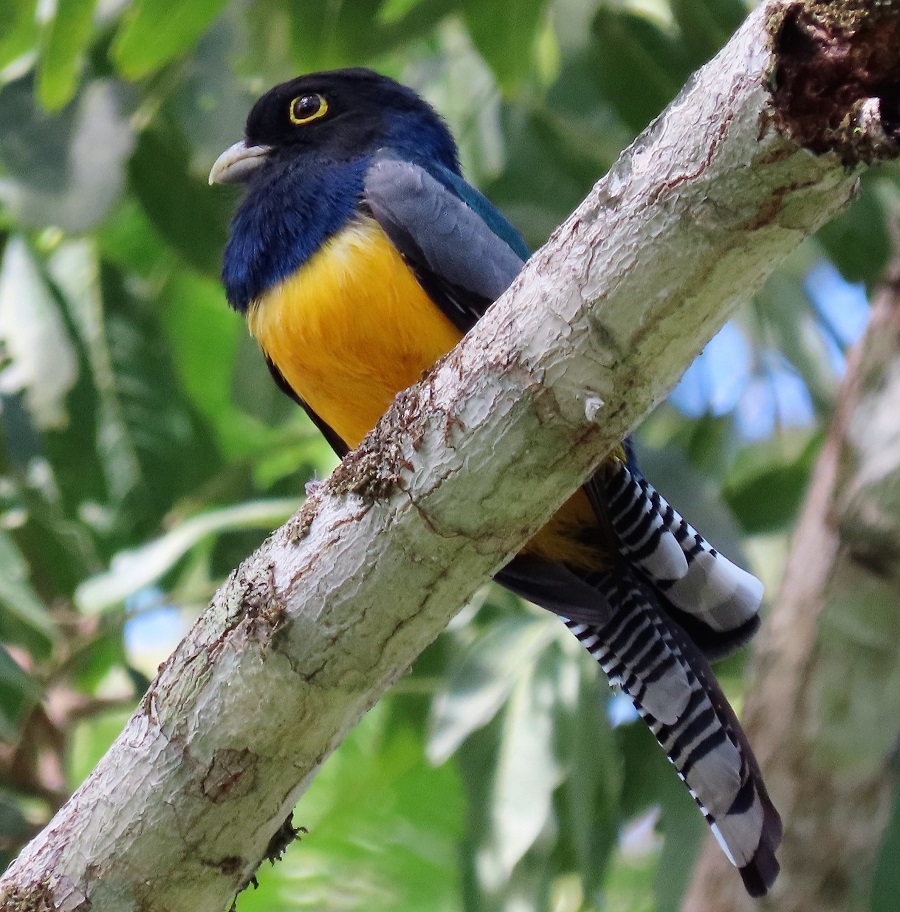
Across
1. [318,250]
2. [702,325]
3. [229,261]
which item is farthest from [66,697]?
[702,325]

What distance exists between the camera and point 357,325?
338cm

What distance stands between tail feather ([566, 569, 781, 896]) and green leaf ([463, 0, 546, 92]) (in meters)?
1.66

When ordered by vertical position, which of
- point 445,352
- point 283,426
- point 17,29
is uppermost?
point 17,29

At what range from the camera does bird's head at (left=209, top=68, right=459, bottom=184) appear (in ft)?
13.6

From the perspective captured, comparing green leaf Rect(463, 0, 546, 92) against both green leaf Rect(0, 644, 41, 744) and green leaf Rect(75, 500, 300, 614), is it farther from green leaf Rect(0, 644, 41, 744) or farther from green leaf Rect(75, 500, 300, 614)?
green leaf Rect(0, 644, 41, 744)

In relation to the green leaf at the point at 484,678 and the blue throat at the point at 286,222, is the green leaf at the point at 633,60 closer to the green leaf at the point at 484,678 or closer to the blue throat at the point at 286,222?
the blue throat at the point at 286,222

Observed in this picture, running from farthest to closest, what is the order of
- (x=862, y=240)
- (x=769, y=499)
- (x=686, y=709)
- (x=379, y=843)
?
1. (x=769, y=499)
2. (x=379, y=843)
3. (x=862, y=240)
4. (x=686, y=709)

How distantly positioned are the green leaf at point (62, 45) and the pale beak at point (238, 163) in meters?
0.50

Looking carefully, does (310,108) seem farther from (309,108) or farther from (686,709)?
(686,709)

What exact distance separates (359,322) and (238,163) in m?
1.13

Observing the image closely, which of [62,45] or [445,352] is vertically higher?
[62,45]

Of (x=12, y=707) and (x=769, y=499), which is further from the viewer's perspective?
(x=769, y=499)

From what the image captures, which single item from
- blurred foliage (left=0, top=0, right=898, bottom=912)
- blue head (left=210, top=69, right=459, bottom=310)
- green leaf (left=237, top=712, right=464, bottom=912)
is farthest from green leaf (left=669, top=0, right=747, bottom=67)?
green leaf (left=237, top=712, right=464, bottom=912)

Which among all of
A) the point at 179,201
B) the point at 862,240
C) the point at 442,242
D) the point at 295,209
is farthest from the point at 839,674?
the point at 179,201
